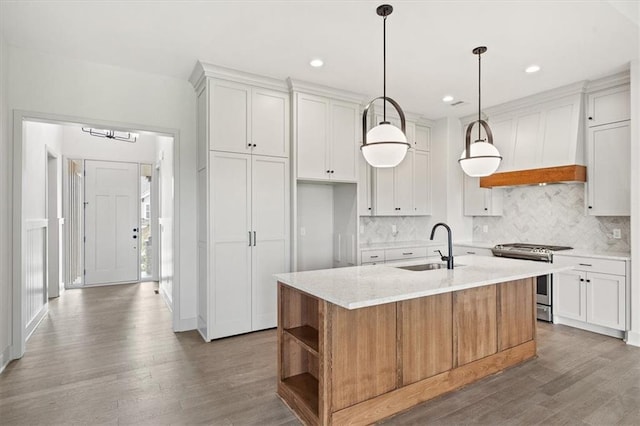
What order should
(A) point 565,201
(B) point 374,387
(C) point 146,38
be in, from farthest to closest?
(A) point 565,201 < (C) point 146,38 < (B) point 374,387

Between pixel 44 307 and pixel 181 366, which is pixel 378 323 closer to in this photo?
pixel 181 366

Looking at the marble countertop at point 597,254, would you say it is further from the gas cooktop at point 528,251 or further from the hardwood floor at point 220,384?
the hardwood floor at point 220,384

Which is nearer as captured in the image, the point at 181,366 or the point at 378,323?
the point at 378,323

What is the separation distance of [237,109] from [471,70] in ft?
8.41

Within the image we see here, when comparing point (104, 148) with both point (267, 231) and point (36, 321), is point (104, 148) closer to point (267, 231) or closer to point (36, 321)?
point (36, 321)

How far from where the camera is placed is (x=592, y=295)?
151 inches

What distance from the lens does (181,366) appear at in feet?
10.0

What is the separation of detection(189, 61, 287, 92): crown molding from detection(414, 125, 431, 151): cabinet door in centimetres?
248

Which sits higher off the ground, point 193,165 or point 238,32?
point 238,32

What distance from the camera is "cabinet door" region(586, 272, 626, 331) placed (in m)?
3.60

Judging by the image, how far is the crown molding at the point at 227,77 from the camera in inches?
141

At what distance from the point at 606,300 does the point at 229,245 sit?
160 inches

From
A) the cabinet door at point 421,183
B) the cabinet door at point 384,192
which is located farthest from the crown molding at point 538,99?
the cabinet door at point 384,192

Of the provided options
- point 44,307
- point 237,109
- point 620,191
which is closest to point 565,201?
point 620,191
